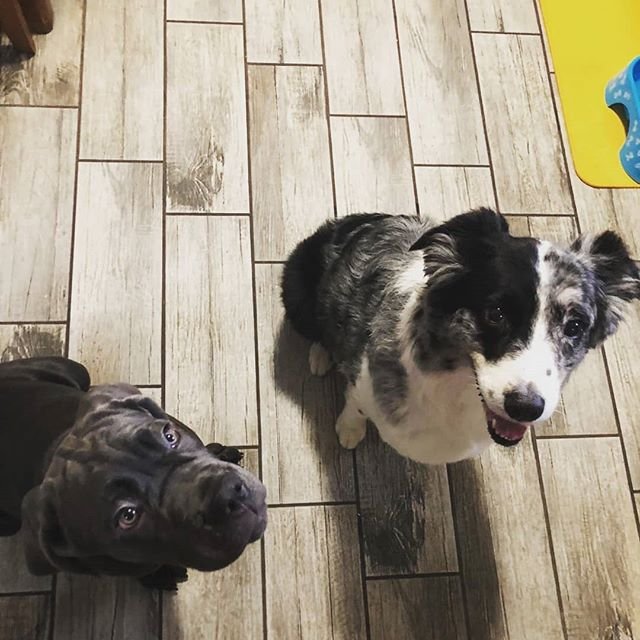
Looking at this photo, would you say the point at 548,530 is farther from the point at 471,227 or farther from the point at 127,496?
the point at 127,496

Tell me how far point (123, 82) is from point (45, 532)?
69.8 inches

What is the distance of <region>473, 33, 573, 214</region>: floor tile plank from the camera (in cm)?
279

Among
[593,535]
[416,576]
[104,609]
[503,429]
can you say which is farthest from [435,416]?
[104,609]

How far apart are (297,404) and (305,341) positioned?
21cm

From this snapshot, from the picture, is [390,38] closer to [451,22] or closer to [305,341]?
[451,22]

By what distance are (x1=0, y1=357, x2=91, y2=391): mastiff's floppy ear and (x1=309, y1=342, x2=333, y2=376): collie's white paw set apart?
71cm

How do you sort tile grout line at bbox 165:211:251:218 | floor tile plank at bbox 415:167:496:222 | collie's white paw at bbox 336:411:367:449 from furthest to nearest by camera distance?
floor tile plank at bbox 415:167:496:222 < tile grout line at bbox 165:211:251:218 < collie's white paw at bbox 336:411:367:449

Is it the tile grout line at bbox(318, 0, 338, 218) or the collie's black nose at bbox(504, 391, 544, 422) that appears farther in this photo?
the tile grout line at bbox(318, 0, 338, 218)

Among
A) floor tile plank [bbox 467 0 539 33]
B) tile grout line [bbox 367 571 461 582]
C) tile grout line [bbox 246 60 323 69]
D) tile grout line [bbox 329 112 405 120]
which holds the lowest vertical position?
tile grout line [bbox 367 571 461 582]

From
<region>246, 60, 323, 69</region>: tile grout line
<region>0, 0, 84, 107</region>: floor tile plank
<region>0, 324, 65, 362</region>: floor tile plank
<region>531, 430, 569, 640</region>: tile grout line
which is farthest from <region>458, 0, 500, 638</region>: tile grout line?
<region>0, 0, 84, 107</region>: floor tile plank

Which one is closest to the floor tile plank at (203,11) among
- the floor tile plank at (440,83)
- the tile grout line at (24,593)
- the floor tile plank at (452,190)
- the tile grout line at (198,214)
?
the floor tile plank at (440,83)

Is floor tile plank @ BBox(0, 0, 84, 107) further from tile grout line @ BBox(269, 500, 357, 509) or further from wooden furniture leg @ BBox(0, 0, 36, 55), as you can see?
tile grout line @ BBox(269, 500, 357, 509)

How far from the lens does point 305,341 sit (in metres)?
2.48

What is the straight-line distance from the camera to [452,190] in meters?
2.75
